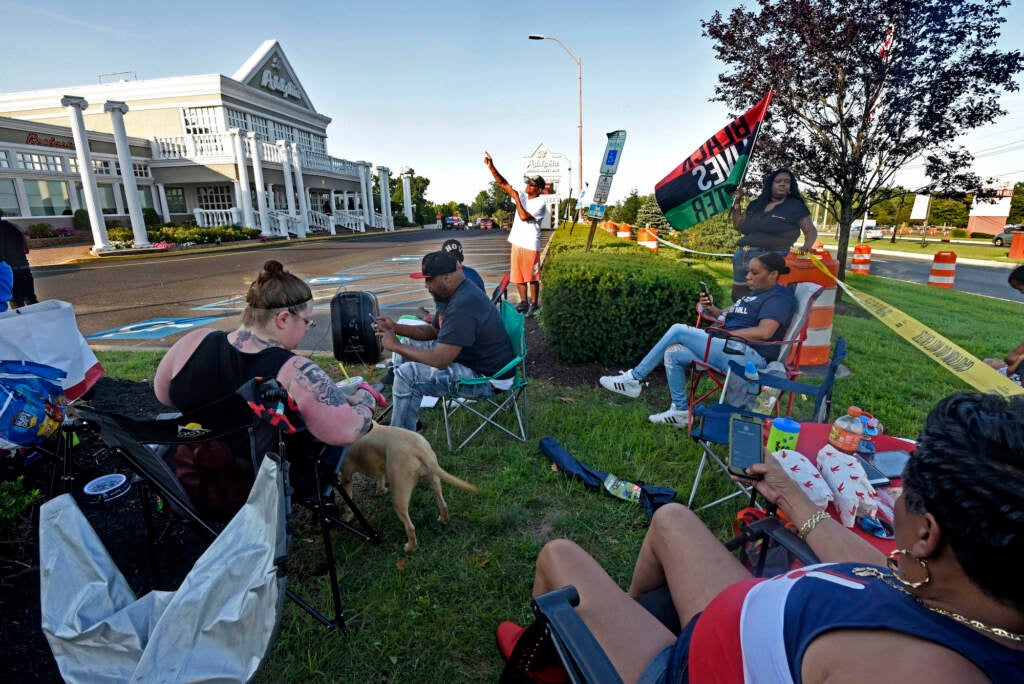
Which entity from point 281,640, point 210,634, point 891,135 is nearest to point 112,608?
point 210,634

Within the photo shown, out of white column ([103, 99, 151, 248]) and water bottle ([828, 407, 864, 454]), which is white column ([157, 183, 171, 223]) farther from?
water bottle ([828, 407, 864, 454])

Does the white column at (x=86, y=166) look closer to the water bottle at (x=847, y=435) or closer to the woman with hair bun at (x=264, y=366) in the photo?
the woman with hair bun at (x=264, y=366)

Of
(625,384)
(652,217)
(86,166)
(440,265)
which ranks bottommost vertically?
(625,384)

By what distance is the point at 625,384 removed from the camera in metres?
4.82

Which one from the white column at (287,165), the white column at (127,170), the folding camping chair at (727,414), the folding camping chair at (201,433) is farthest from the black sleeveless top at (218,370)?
the white column at (287,165)

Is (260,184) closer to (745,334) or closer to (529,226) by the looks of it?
(529,226)

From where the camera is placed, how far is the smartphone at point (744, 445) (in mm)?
2377

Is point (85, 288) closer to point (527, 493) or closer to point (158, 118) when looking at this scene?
point (527, 493)

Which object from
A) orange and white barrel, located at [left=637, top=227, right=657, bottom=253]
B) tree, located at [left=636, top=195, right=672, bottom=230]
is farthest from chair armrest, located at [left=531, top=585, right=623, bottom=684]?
tree, located at [left=636, top=195, right=672, bottom=230]

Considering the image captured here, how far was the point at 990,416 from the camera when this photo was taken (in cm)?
84

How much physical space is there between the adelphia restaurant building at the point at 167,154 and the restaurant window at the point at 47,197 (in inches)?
1.9

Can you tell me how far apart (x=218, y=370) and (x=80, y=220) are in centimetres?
2934

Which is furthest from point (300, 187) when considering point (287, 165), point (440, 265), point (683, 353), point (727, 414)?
point (727, 414)

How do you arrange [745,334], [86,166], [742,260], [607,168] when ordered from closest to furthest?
[745,334]
[742,260]
[607,168]
[86,166]
